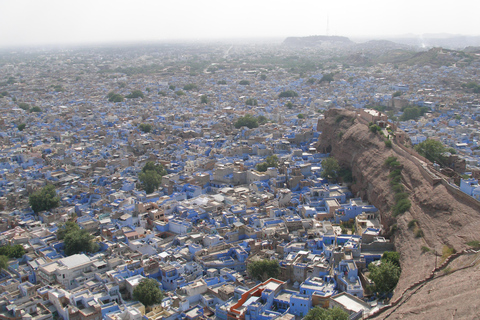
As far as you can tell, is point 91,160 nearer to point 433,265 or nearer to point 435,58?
point 433,265

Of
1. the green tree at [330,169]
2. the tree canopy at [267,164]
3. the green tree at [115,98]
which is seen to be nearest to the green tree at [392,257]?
the green tree at [330,169]

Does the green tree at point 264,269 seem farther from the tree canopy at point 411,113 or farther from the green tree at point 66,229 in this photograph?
the tree canopy at point 411,113

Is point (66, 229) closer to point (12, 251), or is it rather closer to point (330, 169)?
point (12, 251)

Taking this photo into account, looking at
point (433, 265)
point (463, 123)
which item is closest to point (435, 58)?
point (463, 123)

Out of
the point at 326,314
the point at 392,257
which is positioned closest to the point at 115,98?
the point at 392,257

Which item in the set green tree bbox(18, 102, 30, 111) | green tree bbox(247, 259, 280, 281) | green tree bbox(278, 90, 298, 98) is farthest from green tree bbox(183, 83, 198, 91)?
green tree bbox(247, 259, 280, 281)
